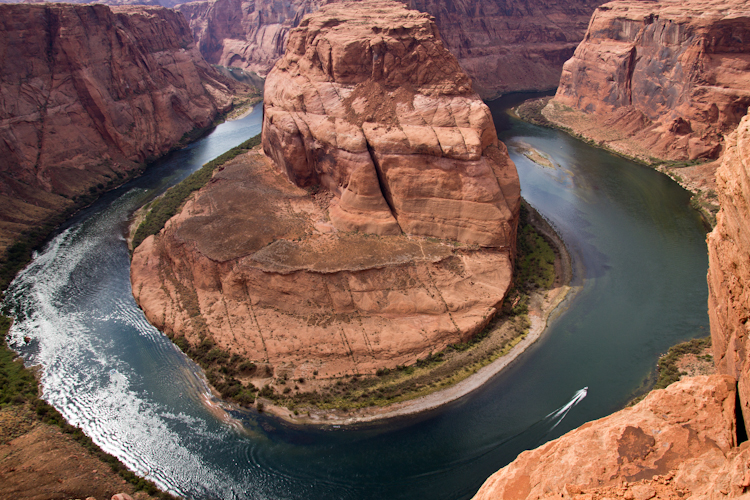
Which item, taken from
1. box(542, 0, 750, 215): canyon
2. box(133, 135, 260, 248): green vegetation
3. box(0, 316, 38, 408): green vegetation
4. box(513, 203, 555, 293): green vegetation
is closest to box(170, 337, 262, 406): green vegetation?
box(0, 316, 38, 408): green vegetation

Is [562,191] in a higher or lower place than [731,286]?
lower

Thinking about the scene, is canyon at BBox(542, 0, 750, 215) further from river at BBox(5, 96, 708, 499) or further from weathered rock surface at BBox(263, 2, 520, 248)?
weathered rock surface at BBox(263, 2, 520, 248)

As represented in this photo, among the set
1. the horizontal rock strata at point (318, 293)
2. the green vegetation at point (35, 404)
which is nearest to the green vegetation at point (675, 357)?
the horizontal rock strata at point (318, 293)

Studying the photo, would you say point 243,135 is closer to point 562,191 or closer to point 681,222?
point 562,191

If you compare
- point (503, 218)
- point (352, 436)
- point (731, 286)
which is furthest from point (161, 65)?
point (731, 286)

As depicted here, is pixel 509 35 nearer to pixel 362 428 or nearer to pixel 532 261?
pixel 532 261

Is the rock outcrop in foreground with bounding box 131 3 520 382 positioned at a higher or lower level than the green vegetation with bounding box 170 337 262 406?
higher

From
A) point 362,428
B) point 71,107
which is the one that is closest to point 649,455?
point 362,428
